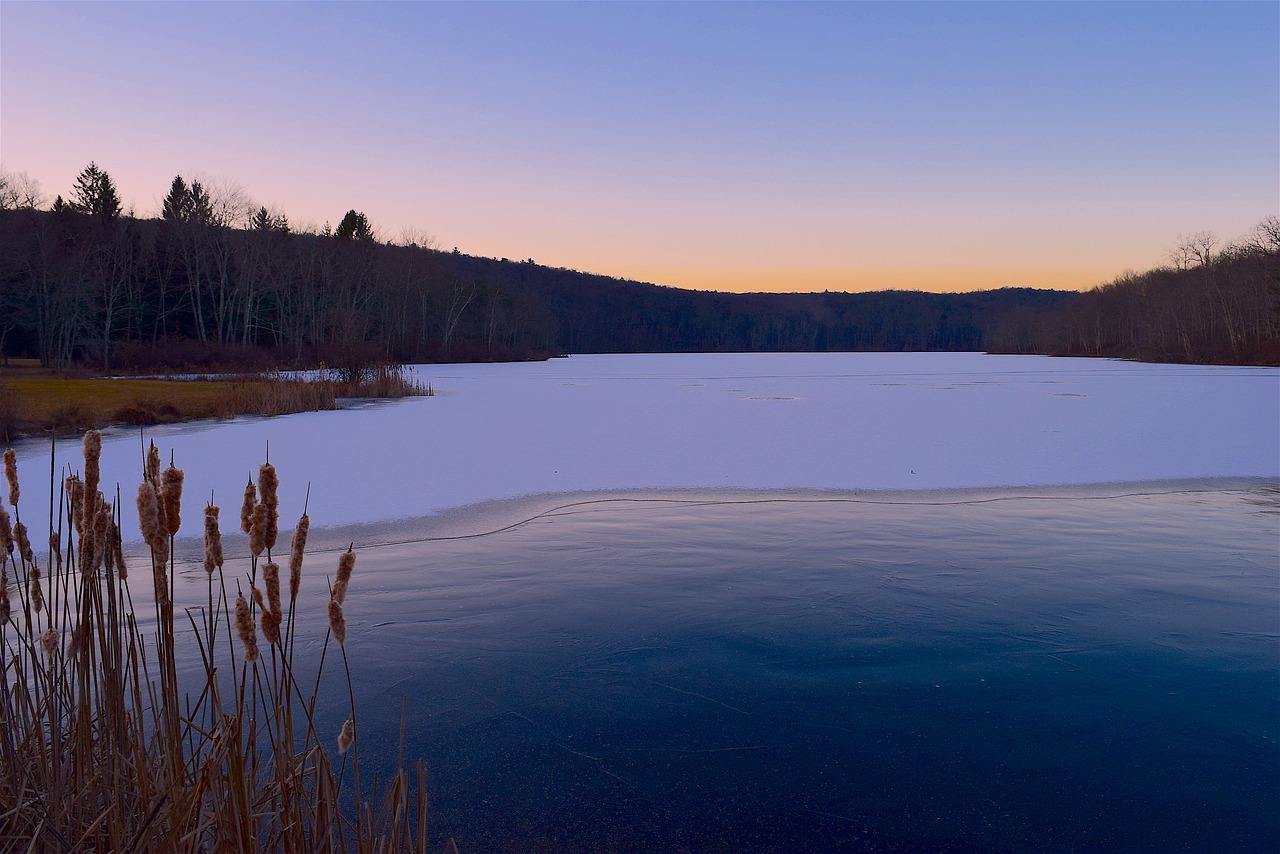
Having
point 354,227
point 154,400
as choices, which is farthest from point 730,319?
point 154,400

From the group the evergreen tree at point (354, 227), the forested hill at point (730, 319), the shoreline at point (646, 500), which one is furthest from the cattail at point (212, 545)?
the forested hill at point (730, 319)

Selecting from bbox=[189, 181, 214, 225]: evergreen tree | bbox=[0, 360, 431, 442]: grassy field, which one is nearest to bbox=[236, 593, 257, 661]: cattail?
bbox=[0, 360, 431, 442]: grassy field

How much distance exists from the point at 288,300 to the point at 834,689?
5652cm

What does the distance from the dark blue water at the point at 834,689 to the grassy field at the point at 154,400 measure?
11.5m

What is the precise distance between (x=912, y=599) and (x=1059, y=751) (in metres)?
1.97

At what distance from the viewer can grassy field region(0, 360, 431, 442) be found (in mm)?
16141

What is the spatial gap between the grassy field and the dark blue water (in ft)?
37.8

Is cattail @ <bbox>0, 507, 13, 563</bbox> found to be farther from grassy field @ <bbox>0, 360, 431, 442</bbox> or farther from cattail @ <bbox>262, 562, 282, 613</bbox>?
grassy field @ <bbox>0, 360, 431, 442</bbox>

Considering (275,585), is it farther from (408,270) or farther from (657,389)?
(408,270)

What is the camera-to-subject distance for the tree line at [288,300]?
3928cm

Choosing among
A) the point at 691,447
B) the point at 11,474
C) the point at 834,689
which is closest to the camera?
the point at 11,474

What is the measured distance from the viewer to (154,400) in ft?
66.3

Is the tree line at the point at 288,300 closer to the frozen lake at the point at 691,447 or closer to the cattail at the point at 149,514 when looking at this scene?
the frozen lake at the point at 691,447

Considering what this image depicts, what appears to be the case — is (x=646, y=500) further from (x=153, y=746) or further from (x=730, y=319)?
(x=730, y=319)
